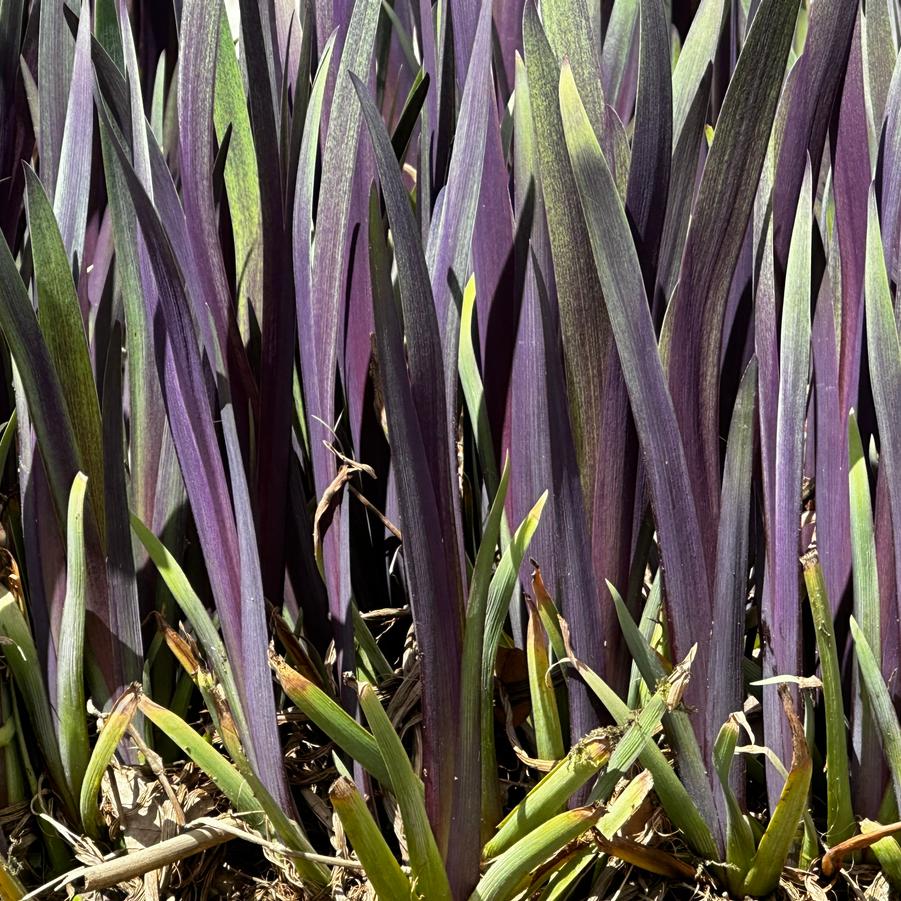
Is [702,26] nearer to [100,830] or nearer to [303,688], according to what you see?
[303,688]

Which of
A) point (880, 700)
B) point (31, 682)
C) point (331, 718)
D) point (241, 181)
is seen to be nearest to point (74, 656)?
point (31, 682)

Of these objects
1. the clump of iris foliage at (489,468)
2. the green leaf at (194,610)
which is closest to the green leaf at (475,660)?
the clump of iris foliage at (489,468)

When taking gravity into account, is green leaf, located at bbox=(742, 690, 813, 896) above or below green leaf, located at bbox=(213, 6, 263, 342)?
below

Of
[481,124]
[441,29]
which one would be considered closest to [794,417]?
[481,124]

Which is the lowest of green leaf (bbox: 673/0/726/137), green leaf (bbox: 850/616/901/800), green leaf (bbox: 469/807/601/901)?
green leaf (bbox: 469/807/601/901)

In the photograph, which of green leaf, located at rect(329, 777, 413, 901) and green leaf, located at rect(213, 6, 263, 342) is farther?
green leaf, located at rect(213, 6, 263, 342)

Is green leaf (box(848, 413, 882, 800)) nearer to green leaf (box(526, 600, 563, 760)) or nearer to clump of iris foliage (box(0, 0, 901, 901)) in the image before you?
clump of iris foliage (box(0, 0, 901, 901))

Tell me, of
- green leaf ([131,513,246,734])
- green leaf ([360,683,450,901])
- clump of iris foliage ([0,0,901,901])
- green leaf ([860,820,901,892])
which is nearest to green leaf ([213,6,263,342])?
clump of iris foliage ([0,0,901,901])

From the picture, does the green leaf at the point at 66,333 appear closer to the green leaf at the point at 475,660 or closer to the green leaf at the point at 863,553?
the green leaf at the point at 475,660
